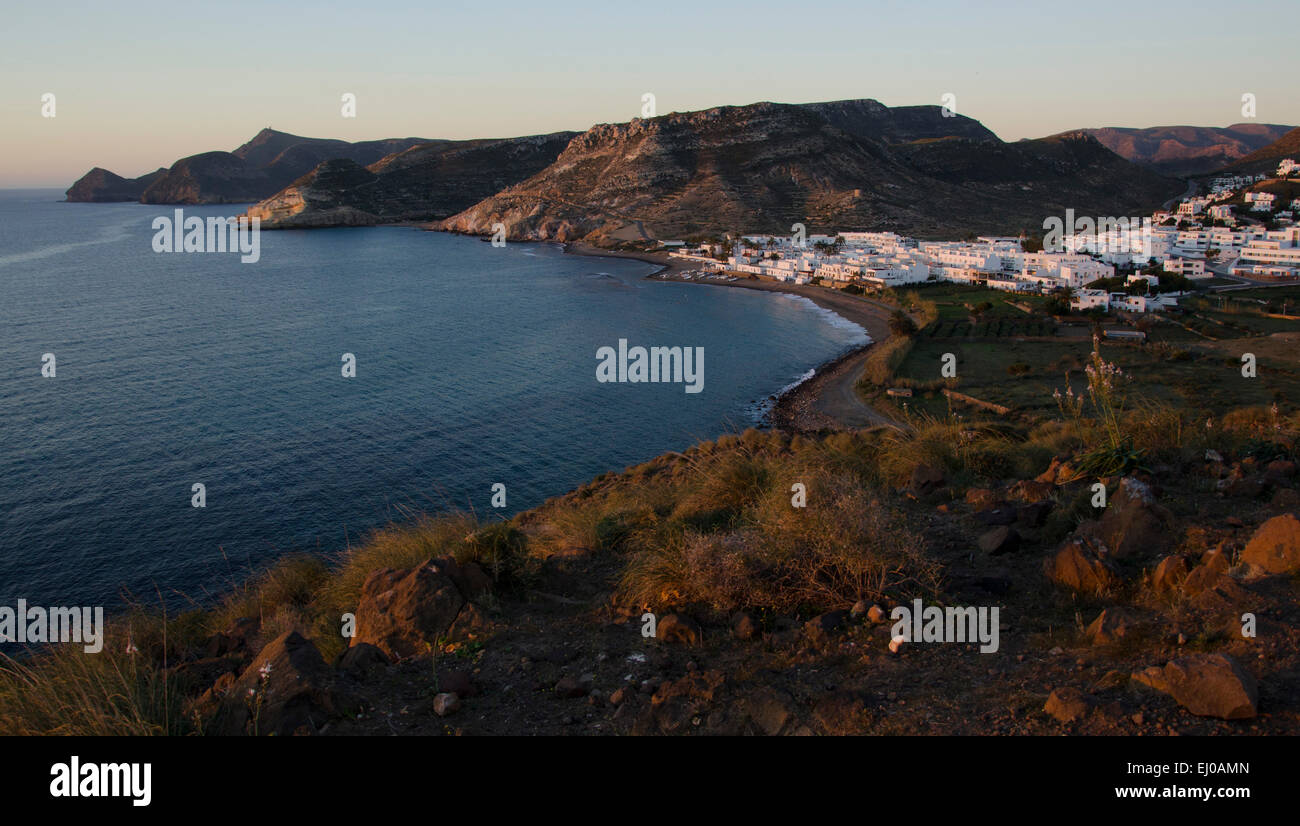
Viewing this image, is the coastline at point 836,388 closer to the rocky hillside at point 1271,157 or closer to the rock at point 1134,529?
the rock at point 1134,529

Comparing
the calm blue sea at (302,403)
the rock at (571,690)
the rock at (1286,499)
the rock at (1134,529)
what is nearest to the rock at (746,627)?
the rock at (571,690)

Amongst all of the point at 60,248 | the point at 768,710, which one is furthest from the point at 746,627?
the point at 60,248

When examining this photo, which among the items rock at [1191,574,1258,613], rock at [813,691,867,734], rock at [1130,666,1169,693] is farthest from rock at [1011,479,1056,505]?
rock at [813,691,867,734]

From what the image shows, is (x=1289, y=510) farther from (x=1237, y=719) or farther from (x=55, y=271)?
(x=55, y=271)

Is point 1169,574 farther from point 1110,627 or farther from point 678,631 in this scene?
point 678,631

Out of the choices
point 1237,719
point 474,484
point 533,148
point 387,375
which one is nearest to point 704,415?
point 474,484
